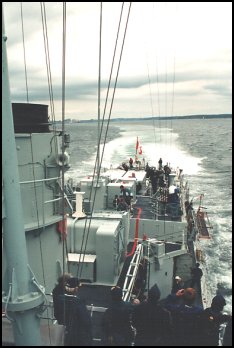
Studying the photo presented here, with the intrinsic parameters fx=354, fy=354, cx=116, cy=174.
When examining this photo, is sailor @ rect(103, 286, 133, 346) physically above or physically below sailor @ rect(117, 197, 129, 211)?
above

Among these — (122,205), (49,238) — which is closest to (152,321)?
(49,238)

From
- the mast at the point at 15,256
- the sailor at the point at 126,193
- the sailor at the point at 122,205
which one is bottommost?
the sailor at the point at 122,205

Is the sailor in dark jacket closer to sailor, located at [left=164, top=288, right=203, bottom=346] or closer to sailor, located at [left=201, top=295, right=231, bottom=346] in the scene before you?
sailor, located at [left=164, top=288, right=203, bottom=346]

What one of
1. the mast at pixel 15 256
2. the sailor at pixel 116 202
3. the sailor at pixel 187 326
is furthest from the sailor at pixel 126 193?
the mast at pixel 15 256

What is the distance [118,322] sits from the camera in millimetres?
4684

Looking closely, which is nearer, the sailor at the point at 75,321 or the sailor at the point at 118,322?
the sailor at the point at 75,321

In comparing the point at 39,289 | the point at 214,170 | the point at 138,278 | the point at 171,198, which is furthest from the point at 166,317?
the point at 214,170

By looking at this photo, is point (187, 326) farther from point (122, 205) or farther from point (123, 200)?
point (123, 200)

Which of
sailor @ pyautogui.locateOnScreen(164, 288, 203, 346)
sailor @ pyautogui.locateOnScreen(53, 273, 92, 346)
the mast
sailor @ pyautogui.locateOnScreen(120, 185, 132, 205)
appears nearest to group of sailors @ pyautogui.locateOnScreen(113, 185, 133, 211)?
sailor @ pyautogui.locateOnScreen(120, 185, 132, 205)

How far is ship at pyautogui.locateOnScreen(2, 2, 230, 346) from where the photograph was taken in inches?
144

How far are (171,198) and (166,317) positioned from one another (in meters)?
13.9

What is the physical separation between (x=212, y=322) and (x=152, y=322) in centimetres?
81

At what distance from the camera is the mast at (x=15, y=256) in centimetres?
352

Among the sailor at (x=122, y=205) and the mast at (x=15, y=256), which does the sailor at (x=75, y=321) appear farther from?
the sailor at (x=122, y=205)
